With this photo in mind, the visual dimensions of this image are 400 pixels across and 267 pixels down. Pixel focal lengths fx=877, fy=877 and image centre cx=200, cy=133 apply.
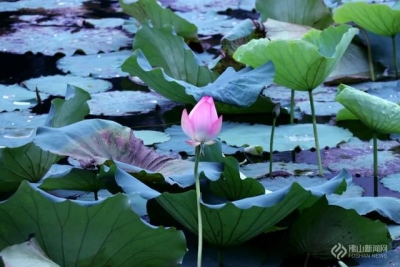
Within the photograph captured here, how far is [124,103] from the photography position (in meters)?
2.47

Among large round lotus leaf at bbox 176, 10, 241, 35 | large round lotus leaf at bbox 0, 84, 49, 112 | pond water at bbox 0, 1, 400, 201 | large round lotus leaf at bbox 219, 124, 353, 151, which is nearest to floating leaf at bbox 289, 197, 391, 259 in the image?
pond water at bbox 0, 1, 400, 201

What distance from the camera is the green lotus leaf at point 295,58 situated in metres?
1.90

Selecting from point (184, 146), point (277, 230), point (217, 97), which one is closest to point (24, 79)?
point (184, 146)

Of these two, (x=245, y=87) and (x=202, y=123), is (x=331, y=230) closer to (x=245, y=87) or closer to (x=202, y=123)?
(x=202, y=123)

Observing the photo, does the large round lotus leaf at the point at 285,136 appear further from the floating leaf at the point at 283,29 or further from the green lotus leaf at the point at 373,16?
the floating leaf at the point at 283,29

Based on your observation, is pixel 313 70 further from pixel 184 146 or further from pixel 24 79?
pixel 24 79

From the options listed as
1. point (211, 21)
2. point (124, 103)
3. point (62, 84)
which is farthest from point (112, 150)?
point (211, 21)

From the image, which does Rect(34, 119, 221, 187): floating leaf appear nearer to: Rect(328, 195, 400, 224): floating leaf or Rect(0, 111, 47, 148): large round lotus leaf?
Rect(328, 195, 400, 224): floating leaf

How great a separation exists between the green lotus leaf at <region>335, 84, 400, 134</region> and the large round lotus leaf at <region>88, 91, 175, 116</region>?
79 centimetres

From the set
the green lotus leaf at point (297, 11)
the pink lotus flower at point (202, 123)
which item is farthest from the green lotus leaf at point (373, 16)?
the pink lotus flower at point (202, 123)

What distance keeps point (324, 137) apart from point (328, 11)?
1.04 m

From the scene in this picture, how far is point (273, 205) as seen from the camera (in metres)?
1.31
